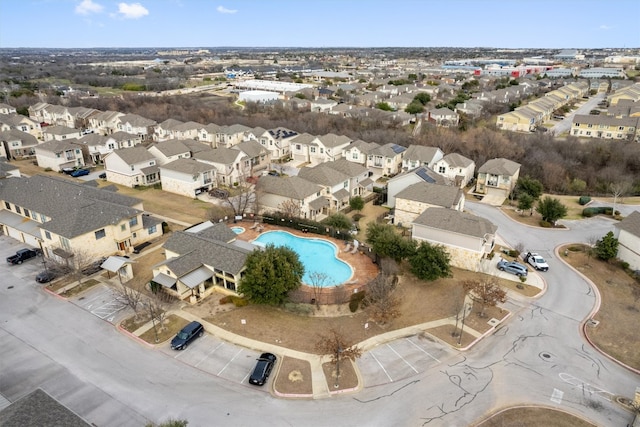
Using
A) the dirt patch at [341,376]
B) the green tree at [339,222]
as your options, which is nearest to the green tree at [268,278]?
the dirt patch at [341,376]

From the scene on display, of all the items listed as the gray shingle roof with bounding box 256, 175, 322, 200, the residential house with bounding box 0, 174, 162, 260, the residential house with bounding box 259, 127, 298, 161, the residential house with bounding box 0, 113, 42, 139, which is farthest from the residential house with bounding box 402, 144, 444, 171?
the residential house with bounding box 0, 113, 42, 139

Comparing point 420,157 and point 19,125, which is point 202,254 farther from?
point 19,125

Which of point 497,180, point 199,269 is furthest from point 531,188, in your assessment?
point 199,269

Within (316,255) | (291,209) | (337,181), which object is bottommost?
(316,255)

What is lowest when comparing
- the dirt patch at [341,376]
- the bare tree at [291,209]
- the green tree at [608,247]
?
the dirt patch at [341,376]

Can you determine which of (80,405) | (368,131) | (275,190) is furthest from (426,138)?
(80,405)

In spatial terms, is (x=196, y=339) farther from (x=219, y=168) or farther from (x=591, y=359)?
(x=219, y=168)

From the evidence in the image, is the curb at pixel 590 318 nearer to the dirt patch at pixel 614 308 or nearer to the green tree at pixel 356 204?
the dirt patch at pixel 614 308

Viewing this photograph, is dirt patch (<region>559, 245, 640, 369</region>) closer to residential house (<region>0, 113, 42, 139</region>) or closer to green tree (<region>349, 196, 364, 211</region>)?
green tree (<region>349, 196, 364, 211</region>)
